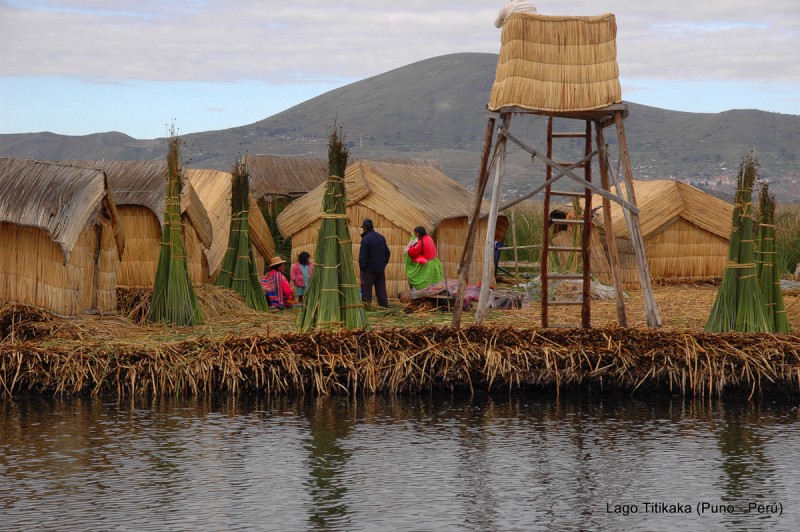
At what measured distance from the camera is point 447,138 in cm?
12612

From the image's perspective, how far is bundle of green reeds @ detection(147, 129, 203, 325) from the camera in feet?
47.3

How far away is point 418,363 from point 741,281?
12.1 feet

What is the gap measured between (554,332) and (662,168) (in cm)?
9799

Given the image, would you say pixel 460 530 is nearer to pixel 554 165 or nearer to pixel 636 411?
pixel 636 411

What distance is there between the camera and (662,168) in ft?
352

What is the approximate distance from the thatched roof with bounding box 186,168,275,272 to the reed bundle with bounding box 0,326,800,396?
6984 millimetres

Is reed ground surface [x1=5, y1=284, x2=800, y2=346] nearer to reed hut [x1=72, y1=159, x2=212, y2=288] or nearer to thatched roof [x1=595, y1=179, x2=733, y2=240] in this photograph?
reed hut [x1=72, y1=159, x2=212, y2=288]

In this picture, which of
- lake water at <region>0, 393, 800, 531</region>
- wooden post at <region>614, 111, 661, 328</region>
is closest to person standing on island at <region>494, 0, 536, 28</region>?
wooden post at <region>614, 111, 661, 328</region>

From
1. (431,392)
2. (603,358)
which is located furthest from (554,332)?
(431,392)

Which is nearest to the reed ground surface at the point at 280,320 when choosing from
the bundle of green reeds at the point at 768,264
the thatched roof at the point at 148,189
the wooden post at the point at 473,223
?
the bundle of green reeds at the point at 768,264

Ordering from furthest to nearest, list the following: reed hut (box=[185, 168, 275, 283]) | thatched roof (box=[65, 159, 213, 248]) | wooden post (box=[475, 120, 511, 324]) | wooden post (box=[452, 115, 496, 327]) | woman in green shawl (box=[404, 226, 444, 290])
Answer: reed hut (box=[185, 168, 275, 283]), woman in green shawl (box=[404, 226, 444, 290]), thatched roof (box=[65, 159, 213, 248]), wooden post (box=[452, 115, 496, 327]), wooden post (box=[475, 120, 511, 324])

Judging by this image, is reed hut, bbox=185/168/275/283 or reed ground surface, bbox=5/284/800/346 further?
reed hut, bbox=185/168/275/283

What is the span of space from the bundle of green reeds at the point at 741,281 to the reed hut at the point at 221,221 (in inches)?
331

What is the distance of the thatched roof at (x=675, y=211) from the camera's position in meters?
22.8
